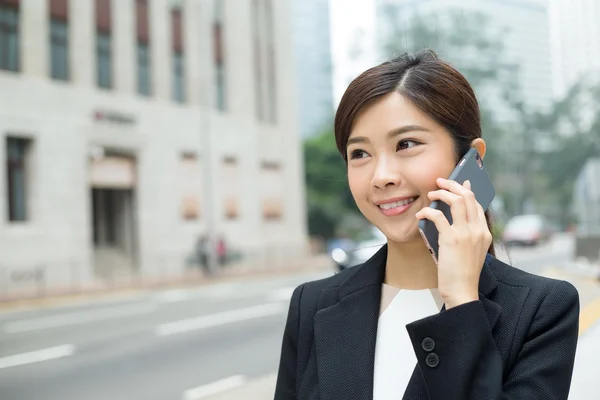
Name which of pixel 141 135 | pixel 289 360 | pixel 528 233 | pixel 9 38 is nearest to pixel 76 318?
pixel 9 38

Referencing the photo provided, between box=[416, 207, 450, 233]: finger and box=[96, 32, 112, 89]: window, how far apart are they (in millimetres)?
24403

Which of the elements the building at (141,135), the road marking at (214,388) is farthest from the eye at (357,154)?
the building at (141,135)

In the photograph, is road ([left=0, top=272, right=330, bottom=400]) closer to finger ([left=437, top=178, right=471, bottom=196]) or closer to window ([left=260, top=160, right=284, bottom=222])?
finger ([left=437, top=178, right=471, bottom=196])

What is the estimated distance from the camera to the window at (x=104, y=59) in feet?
79.7

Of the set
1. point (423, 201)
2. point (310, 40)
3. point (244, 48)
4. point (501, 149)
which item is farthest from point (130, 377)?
point (310, 40)

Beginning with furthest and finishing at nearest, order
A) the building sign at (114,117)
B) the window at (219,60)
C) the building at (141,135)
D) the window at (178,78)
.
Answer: the window at (219,60)
the window at (178,78)
the building sign at (114,117)
the building at (141,135)

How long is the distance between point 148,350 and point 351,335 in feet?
28.8

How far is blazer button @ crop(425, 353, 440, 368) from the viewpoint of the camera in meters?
1.34

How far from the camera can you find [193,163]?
27984 mm

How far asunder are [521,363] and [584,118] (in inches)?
2467

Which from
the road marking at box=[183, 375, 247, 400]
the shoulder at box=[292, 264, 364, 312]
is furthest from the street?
the shoulder at box=[292, 264, 364, 312]

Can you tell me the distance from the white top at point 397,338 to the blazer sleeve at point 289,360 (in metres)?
0.23

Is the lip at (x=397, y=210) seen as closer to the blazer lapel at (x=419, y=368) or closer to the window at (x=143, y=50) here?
the blazer lapel at (x=419, y=368)

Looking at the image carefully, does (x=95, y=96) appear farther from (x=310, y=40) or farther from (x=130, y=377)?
(x=310, y=40)
